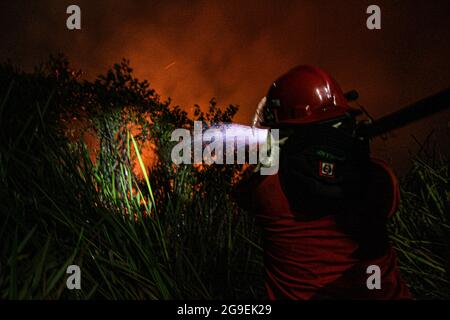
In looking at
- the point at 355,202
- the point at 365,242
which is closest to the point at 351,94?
the point at 355,202

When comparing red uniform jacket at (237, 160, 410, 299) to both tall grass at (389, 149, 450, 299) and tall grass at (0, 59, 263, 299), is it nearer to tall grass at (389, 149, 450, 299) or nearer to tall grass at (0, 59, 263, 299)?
tall grass at (0, 59, 263, 299)

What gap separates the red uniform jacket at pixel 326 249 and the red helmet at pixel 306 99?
370mm

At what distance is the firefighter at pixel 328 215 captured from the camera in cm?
132

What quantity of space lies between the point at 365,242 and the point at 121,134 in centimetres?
190

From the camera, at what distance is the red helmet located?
1713 mm

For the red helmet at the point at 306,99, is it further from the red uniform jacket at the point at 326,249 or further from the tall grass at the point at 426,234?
the tall grass at the point at 426,234

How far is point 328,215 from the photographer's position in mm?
1436

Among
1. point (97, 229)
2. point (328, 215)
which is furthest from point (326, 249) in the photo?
point (97, 229)

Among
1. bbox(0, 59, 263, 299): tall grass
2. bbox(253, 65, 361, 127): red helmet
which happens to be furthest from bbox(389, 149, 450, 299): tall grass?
bbox(253, 65, 361, 127): red helmet

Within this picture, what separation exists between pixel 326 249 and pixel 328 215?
144 mm

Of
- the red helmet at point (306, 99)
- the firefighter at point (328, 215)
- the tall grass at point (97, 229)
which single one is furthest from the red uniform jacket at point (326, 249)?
the tall grass at point (97, 229)

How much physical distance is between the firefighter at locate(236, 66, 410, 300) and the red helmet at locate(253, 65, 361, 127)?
7 centimetres
